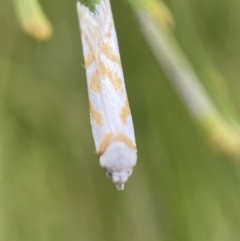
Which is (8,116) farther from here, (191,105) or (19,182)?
(191,105)

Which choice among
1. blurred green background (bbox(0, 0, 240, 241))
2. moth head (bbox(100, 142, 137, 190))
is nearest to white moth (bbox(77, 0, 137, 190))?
moth head (bbox(100, 142, 137, 190))

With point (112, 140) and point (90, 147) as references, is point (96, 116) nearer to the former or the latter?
point (112, 140)

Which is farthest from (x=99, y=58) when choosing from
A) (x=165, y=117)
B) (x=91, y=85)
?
(x=165, y=117)

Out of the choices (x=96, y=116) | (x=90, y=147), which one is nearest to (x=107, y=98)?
(x=96, y=116)

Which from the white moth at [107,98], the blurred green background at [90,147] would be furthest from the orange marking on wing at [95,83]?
the blurred green background at [90,147]

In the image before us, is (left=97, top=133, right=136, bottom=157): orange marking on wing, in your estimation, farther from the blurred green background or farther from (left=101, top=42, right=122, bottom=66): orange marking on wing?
the blurred green background

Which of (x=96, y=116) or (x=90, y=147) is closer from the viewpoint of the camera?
(x=96, y=116)
